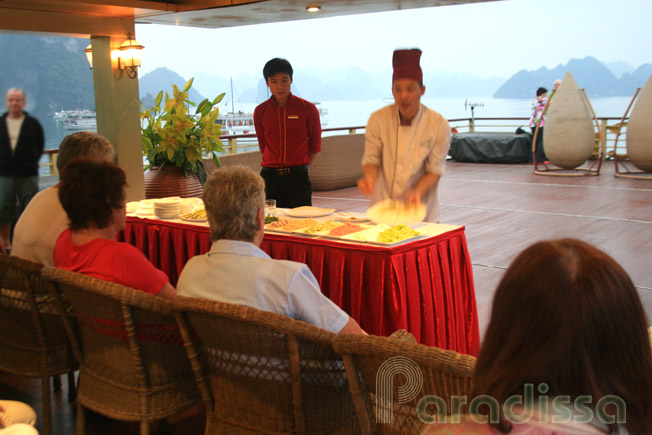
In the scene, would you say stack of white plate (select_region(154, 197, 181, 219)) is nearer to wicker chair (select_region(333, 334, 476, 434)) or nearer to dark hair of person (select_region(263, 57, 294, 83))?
dark hair of person (select_region(263, 57, 294, 83))

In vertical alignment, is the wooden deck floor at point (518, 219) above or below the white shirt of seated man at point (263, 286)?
below

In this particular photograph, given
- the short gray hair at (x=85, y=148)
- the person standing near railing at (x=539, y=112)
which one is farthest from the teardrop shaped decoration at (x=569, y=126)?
the short gray hair at (x=85, y=148)

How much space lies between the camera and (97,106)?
5844 mm

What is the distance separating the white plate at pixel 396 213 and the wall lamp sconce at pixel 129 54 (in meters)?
3.43

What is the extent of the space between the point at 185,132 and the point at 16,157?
50.0 inches

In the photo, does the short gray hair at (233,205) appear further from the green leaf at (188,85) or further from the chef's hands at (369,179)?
the green leaf at (188,85)

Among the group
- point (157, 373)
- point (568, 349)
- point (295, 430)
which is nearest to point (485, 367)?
point (568, 349)

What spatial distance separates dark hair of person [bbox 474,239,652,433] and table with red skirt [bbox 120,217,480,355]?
1.84 metres

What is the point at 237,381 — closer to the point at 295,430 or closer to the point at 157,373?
the point at 295,430

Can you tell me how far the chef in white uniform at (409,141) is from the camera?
3.35m

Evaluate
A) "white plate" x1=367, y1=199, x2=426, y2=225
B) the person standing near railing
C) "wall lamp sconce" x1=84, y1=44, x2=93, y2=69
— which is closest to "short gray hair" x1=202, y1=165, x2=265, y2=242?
"white plate" x1=367, y1=199, x2=426, y2=225

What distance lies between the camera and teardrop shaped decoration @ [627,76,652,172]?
9.93 m

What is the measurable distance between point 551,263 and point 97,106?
5566mm

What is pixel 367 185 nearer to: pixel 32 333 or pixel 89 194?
pixel 89 194
